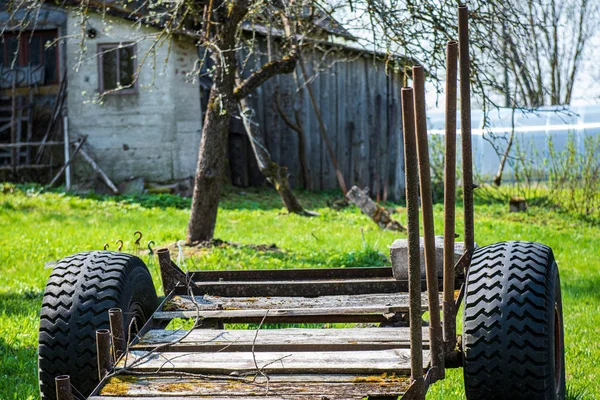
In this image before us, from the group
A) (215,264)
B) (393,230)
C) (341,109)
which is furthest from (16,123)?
(215,264)

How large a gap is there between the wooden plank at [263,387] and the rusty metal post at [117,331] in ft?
0.56

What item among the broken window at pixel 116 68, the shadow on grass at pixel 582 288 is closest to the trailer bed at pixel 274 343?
the shadow on grass at pixel 582 288

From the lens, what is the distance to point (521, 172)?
1577 centimetres

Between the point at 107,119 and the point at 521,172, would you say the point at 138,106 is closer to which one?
the point at 107,119

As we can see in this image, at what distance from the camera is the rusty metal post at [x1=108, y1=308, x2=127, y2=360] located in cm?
326

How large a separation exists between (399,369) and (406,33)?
14.4 ft

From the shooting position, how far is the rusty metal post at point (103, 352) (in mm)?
3086

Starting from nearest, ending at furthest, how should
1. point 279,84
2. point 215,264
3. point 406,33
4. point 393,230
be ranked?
1. point 406,33
2. point 215,264
3. point 393,230
4. point 279,84

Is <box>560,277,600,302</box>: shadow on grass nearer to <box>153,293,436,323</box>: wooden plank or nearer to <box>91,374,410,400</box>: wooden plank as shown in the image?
<box>153,293,436,323</box>: wooden plank

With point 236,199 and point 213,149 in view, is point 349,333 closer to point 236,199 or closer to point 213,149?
point 213,149

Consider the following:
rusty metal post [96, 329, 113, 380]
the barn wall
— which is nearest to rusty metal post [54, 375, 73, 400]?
rusty metal post [96, 329, 113, 380]

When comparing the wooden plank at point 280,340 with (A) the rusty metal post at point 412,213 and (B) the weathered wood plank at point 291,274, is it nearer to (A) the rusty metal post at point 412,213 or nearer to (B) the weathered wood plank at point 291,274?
(A) the rusty metal post at point 412,213

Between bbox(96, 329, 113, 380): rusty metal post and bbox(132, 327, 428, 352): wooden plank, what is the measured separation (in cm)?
39

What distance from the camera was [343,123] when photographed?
1727 centimetres
